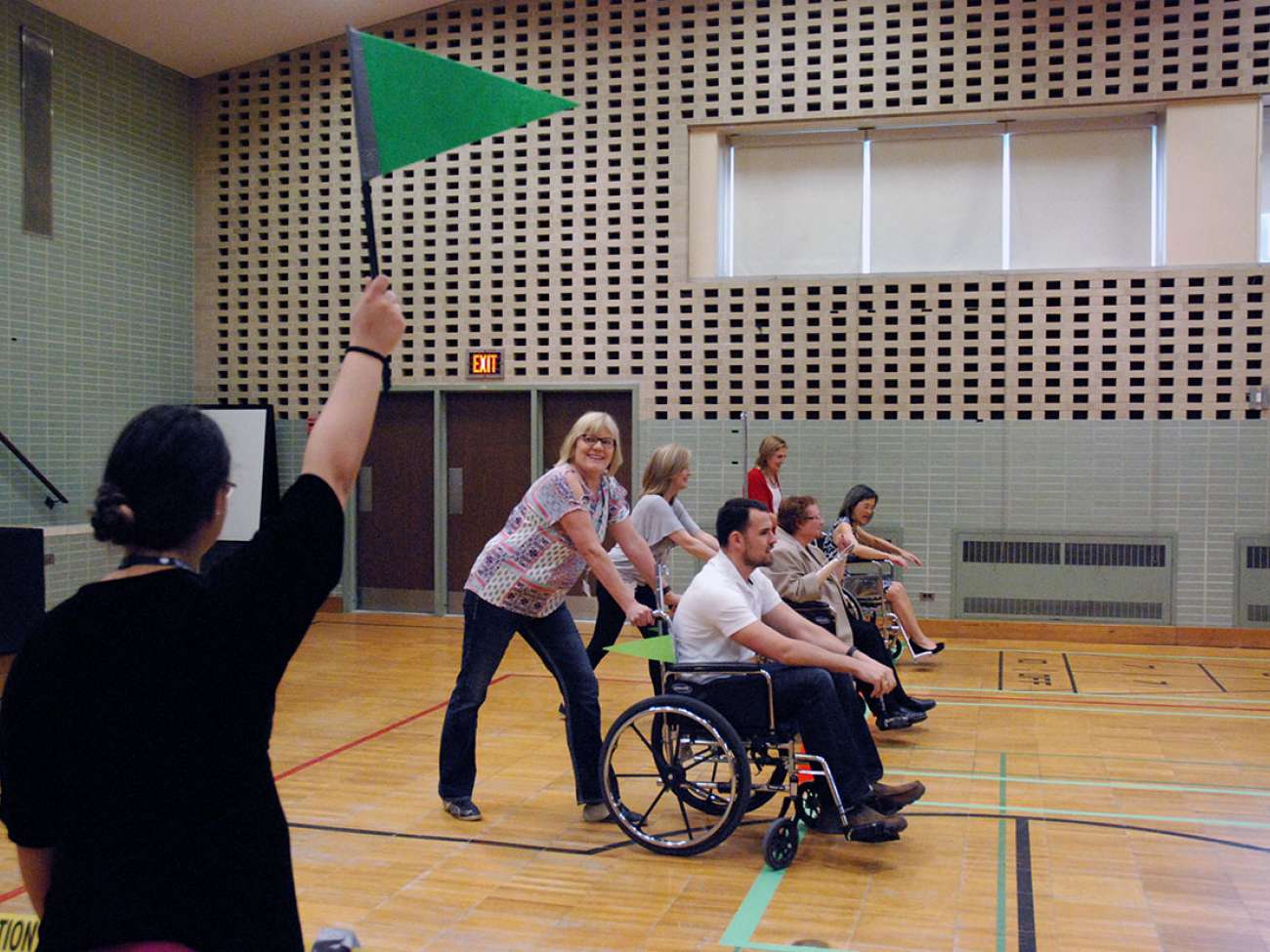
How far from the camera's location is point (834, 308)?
927 centimetres

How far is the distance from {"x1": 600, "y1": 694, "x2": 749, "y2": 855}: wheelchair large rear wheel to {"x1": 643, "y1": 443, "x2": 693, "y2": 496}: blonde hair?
1.61 meters

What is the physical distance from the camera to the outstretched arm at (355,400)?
4.57ft

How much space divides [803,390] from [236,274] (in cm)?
492

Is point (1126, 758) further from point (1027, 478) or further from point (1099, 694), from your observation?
point (1027, 478)

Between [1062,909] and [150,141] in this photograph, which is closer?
[1062,909]

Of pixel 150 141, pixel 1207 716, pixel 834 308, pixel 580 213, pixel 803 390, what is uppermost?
pixel 150 141

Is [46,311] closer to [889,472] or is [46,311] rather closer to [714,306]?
[714,306]

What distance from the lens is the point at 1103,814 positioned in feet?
15.0

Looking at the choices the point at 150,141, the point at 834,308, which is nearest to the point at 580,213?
the point at 834,308

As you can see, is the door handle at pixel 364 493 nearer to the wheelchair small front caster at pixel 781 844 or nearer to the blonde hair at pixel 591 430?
the blonde hair at pixel 591 430

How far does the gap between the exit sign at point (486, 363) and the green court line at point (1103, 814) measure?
6.00 meters

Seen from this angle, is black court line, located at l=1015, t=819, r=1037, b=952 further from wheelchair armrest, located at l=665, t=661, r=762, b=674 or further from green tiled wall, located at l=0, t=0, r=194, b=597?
green tiled wall, located at l=0, t=0, r=194, b=597

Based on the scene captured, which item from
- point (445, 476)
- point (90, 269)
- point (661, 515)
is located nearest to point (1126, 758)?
point (661, 515)

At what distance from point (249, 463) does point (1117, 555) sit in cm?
678
